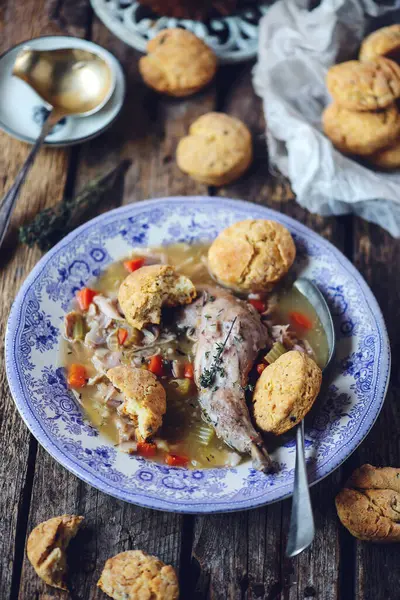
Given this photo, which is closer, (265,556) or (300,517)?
(300,517)

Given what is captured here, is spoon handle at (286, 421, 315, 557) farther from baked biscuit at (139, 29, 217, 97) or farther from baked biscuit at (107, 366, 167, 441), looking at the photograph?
baked biscuit at (139, 29, 217, 97)

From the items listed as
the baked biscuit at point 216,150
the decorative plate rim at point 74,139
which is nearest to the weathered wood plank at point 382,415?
the baked biscuit at point 216,150

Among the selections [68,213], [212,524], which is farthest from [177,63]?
[212,524]

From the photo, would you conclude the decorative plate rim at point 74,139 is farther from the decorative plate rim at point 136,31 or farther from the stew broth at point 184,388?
the stew broth at point 184,388

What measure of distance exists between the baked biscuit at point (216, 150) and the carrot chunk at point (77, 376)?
164 centimetres

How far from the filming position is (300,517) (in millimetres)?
3160

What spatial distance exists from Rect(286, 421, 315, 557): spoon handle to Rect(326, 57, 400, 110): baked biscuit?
7.67ft

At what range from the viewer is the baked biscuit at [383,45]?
473 centimetres

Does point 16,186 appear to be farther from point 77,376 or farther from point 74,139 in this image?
point 77,376

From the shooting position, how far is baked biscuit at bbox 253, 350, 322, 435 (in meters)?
3.38

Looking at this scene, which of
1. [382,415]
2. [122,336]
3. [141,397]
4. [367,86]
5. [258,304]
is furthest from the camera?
[367,86]

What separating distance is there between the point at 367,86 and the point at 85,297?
2.16 metres

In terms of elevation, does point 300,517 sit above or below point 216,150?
below

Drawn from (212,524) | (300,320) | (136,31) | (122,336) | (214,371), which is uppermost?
(136,31)
